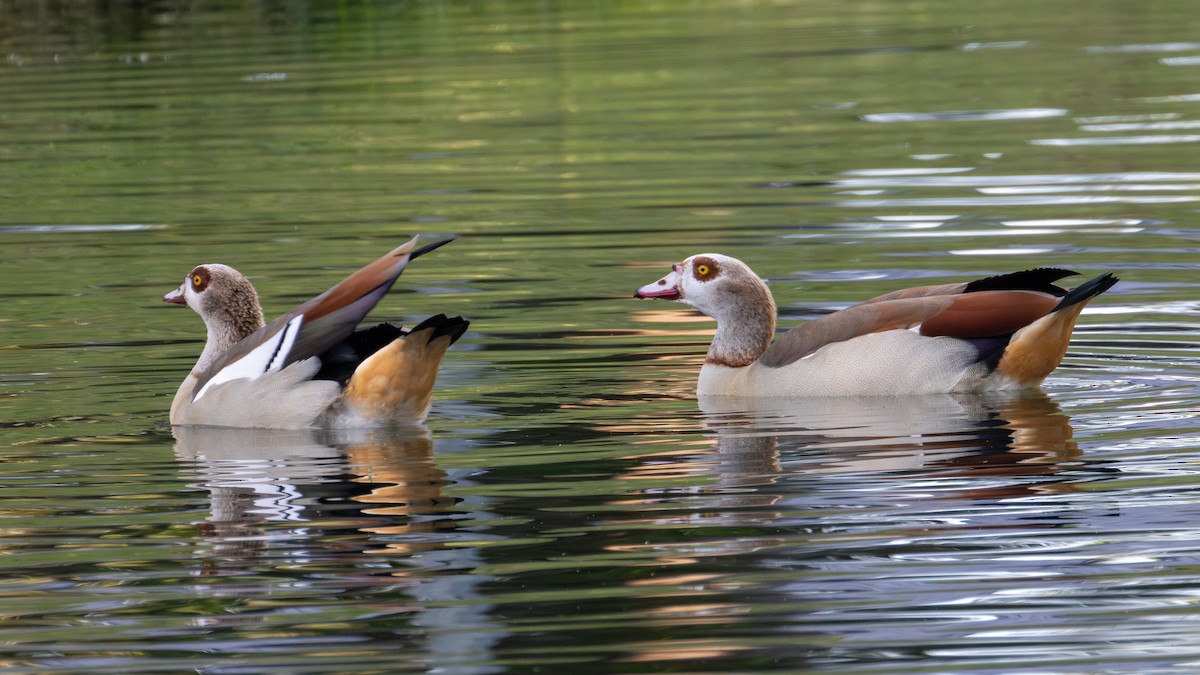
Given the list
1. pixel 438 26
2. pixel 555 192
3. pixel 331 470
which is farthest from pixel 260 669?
pixel 438 26

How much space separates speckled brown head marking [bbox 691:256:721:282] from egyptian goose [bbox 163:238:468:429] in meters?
1.62

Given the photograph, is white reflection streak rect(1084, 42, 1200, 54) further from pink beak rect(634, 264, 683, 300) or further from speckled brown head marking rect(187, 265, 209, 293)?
speckled brown head marking rect(187, 265, 209, 293)

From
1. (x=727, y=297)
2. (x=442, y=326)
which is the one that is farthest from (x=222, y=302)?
(x=727, y=297)

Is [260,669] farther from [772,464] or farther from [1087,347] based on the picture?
[1087,347]

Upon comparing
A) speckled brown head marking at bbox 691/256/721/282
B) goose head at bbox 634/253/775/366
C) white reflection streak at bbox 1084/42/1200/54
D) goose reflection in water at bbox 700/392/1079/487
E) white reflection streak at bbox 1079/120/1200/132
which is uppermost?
speckled brown head marking at bbox 691/256/721/282

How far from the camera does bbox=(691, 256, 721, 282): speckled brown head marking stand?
35.2 feet

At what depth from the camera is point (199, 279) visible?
10742 millimetres

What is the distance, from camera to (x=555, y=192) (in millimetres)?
17688

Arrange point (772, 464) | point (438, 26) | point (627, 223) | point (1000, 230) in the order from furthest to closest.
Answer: point (438, 26), point (627, 223), point (1000, 230), point (772, 464)

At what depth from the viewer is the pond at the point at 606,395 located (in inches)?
261

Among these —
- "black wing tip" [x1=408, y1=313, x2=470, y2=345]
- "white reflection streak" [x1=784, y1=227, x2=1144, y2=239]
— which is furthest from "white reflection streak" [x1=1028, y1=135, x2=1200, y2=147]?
"black wing tip" [x1=408, y1=313, x2=470, y2=345]

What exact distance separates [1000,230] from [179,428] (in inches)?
268

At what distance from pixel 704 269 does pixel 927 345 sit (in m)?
1.28

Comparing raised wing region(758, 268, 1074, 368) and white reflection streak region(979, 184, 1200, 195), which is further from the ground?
raised wing region(758, 268, 1074, 368)
